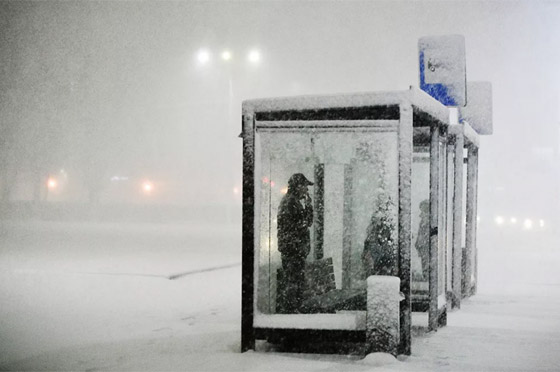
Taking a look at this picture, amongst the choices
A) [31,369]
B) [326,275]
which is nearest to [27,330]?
[31,369]

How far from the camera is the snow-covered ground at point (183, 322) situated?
5859 mm

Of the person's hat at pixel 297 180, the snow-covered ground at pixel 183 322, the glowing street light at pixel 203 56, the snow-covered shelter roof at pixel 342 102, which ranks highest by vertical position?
the glowing street light at pixel 203 56

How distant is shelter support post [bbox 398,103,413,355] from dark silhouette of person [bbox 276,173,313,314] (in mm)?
1358

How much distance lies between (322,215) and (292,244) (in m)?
1.42

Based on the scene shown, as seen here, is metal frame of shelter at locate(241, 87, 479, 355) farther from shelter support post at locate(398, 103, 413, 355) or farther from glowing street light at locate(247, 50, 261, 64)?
glowing street light at locate(247, 50, 261, 64)

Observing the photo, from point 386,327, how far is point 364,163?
3146mm

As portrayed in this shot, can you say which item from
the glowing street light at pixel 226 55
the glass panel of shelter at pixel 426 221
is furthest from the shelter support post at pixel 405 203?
A: the glowing street light at pixel 226 55

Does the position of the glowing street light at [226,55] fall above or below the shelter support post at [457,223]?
above

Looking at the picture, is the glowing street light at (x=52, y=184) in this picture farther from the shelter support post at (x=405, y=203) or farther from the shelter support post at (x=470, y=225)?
the shelter support post at (x=405, y=203)

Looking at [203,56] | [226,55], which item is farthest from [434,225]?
[203,56]

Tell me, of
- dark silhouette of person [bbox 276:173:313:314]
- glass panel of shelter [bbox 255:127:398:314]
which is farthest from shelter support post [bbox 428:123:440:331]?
dark silhouette of person [bbox 276:173:313:314]

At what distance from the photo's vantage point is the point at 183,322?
313 inches

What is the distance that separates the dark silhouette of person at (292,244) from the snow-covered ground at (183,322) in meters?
0.67

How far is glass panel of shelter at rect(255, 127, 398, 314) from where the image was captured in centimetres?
688
